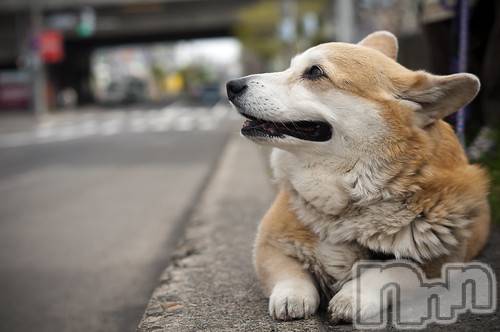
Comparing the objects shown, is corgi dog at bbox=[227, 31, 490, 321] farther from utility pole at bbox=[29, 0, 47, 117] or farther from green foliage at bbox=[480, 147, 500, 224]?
utility pole at bbox=[29, 0, 47, 117]

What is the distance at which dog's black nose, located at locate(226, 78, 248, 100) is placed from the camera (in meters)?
3.02

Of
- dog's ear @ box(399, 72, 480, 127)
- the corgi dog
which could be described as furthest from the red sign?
dog's ear @ box(399, 72, 480, 127)

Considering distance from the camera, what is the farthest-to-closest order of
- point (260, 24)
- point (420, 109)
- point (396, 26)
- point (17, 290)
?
point (260, 24)
point (396, 26)
point (17, 290)
point (420, 109)

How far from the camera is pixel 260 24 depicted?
137ft

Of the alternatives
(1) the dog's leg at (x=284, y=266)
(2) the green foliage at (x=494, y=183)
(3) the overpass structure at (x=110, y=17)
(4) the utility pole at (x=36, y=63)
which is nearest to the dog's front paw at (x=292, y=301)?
(1) the dog's leg at (x=284, y=266)

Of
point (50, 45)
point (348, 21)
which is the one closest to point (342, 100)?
point (348, 21)

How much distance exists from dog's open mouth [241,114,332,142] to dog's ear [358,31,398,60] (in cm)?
90

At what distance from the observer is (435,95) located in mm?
2793

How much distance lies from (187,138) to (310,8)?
22.5 metres

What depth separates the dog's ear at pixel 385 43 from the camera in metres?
3.62

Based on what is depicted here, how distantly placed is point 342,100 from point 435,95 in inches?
17.7

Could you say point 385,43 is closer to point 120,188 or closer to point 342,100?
point 342,100

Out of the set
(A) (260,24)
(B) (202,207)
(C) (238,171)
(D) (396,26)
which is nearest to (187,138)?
(D) (396,26)

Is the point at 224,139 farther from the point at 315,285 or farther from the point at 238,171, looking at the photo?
the point at 315,285
